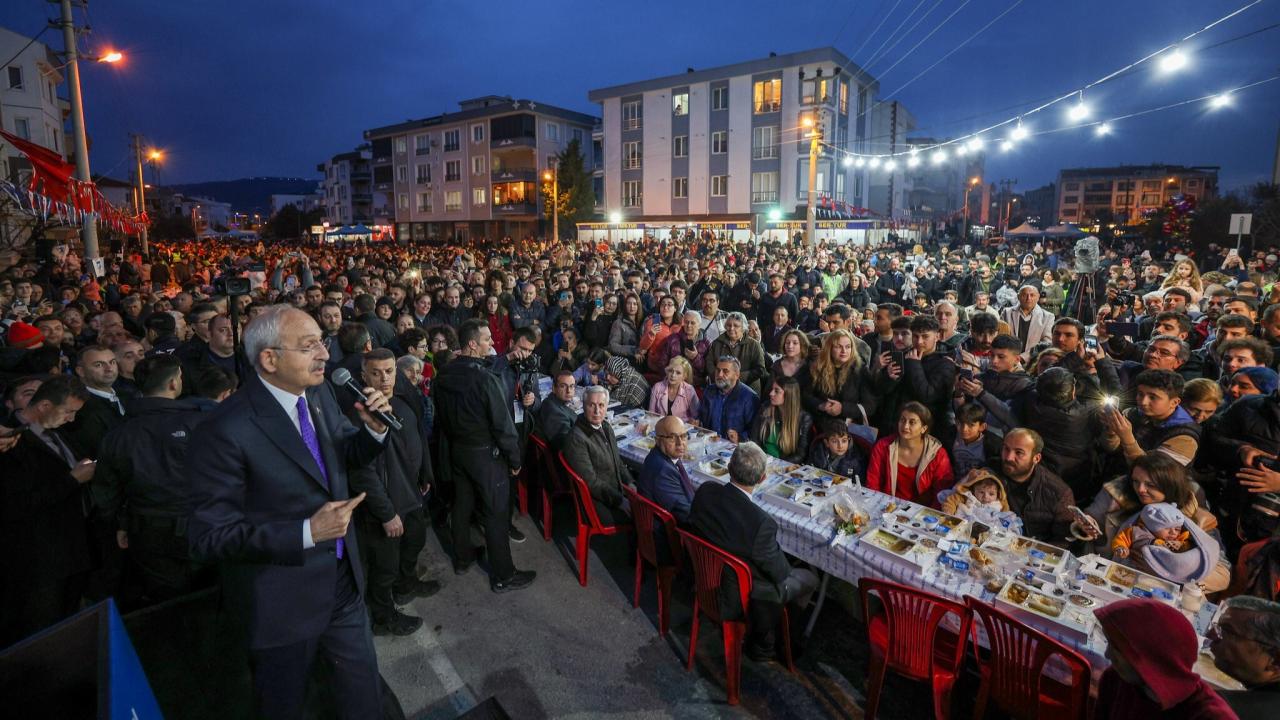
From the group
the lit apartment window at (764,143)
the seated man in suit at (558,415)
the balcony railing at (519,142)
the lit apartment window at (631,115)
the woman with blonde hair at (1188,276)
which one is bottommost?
the seated man in suit at (558,415)

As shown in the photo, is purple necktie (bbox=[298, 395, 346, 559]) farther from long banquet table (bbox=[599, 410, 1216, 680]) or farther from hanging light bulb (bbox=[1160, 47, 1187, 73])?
hanging light bulb (bbox=[1160, 47, 1187, 73])

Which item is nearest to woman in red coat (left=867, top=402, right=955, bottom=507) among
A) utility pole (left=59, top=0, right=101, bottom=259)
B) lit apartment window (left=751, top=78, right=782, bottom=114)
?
utility pole (left=59, top=0, right=101, bottom=259)

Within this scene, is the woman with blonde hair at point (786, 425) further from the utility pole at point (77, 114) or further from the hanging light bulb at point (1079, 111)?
the utility pole at point (77, 114)

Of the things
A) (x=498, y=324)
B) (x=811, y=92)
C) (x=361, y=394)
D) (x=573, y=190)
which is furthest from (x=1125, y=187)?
(x=361, y=394)

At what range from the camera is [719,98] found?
3531 cm

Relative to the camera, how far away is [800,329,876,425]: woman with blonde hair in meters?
5.90

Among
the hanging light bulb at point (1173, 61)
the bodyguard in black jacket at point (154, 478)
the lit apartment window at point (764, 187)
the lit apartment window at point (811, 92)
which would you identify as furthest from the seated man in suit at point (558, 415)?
the lit apartment window at point (811, 92)

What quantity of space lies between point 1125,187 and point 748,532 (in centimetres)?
11032

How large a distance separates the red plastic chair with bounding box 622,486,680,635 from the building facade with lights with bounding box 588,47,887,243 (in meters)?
30.0

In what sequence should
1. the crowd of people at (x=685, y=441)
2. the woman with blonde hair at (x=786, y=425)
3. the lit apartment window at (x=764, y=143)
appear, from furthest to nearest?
1. the lit apartment window at (x=764, y=143)
2. the woman with blonde hair at (x=786, y=425)
3. the crowd of people at (x=685, y=441)

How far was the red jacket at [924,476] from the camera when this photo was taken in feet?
15.4

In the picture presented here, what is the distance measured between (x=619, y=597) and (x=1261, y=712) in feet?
11.9

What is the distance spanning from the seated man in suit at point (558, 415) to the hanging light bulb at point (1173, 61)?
30.5ft

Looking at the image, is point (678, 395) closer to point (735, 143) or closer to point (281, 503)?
point (281, 503)
